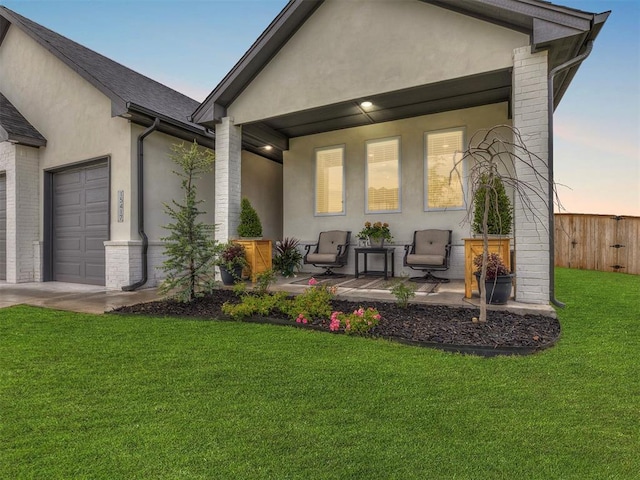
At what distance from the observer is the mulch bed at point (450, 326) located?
112 inches

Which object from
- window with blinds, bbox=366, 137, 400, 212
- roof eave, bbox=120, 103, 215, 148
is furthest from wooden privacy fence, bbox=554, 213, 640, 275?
roof eave, bbox=120, 103, 215, 148

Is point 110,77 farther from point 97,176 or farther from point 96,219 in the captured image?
point 96,219

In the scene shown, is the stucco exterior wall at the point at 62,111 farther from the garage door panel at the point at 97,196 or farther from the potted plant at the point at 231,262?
the potted plant at the point at 231,262

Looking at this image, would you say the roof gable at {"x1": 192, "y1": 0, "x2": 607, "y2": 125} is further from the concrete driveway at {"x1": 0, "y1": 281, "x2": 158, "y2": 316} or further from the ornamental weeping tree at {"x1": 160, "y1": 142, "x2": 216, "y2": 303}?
the concrete driveway at {"x1": 0, "y1": 281, "x2": 158, "y2": 316}

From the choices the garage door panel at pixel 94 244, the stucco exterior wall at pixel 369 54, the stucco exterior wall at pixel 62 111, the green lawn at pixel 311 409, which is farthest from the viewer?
the garage door panel at pixel 94 244

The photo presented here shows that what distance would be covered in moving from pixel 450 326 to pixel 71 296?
571cm

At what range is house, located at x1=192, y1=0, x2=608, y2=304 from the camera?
3.97 meters

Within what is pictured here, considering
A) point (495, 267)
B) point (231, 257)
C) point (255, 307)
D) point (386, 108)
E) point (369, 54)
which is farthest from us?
point (386, 108)

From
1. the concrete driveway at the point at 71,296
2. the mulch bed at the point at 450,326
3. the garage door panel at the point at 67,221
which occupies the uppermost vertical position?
the garage door panel at the point at 67,221

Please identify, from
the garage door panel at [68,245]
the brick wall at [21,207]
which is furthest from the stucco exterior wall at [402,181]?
the brick wall at [21,207]

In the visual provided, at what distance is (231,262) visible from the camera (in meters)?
5.49

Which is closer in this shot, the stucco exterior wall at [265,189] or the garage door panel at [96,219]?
the garage door panel at [96,219]

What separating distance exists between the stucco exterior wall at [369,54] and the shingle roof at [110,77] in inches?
74.9

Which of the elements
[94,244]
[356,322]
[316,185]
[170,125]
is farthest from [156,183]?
[356,322]
